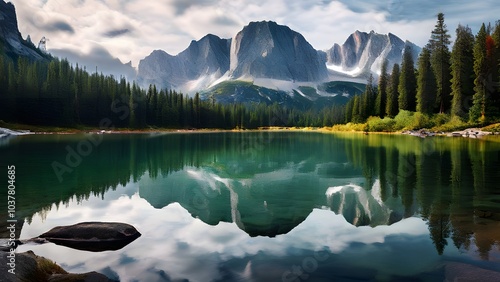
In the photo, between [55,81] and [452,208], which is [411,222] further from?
[55,81]

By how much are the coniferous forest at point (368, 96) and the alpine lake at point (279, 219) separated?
2501 inches

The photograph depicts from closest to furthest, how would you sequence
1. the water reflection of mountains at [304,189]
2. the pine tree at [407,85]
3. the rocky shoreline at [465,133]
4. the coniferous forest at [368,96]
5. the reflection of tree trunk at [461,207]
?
the reflection of tree trunk at [461,207], the water reflection of mountains at [304,189], the rocky shoreline at [465,133], the coniferous forest at [368,96], the pine tree at [407,85]

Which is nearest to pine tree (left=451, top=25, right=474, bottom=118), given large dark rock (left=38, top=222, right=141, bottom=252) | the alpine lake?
the alpine lake

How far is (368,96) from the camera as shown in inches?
5600

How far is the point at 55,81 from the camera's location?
134m

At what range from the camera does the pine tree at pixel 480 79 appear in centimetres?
7944

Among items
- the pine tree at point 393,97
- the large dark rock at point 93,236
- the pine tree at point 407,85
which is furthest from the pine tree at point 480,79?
the large dark rock at point 93,236

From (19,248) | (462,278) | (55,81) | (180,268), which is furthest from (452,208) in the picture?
(55,81)

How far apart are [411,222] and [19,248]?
15.7 m

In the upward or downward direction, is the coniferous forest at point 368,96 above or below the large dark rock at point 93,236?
above

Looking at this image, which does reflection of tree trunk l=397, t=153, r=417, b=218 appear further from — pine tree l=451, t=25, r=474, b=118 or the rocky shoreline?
pine tree l=451, t=25, r=474, b=118

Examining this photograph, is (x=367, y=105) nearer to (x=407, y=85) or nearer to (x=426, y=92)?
(x=407, y=85)

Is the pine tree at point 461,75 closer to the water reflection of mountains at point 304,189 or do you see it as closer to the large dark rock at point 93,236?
the water reflection of mountains at point 304,189

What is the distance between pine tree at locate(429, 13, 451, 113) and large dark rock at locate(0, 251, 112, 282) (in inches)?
4054
